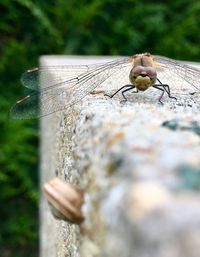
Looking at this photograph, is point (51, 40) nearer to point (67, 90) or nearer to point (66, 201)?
point (67, 90)

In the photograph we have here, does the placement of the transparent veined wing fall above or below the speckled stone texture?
above

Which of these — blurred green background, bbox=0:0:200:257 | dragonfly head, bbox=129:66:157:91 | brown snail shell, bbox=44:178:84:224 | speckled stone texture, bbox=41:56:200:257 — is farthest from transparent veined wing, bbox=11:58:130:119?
blurred green background, bbox=0:0:200:257

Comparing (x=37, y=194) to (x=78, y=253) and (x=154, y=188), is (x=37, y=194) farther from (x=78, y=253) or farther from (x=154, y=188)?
(x=154, y=188)

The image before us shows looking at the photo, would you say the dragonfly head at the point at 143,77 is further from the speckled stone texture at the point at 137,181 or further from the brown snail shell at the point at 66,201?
the brown snail shell at the point at 66,201

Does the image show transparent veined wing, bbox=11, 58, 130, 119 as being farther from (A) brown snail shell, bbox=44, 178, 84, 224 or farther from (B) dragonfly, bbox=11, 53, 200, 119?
(A) brown snail shell, bbox=44, 178, 84, 224

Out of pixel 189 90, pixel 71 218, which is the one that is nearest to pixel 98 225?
pixel 71 218

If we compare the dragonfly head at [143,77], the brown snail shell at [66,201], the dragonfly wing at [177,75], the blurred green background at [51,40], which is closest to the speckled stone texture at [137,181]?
the brown snail shell at [66,201]
